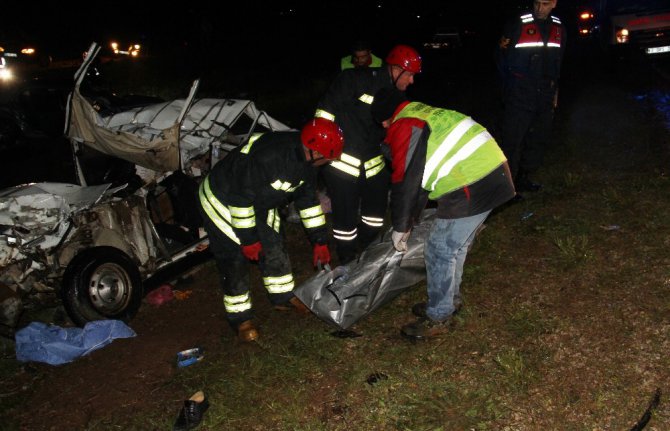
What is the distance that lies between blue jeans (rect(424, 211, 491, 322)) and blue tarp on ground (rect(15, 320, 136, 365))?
8.36ft

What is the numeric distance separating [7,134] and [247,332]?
28.4 feet

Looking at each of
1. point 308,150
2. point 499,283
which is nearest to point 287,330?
point 308,150

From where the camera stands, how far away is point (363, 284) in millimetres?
4031

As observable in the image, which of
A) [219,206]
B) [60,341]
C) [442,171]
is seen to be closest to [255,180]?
[219,206]

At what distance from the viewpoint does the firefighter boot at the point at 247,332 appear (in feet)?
13.8

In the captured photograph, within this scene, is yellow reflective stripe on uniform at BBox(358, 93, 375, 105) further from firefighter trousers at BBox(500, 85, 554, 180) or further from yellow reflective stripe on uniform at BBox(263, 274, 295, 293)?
firefighter trousers at BBox(500, 85, 554, 180)

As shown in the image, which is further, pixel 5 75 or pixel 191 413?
pixel 5 75

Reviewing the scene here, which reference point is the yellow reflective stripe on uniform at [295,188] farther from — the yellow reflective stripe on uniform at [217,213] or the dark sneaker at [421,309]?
the dark sneaker at [421,309]

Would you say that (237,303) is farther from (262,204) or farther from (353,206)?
(353,206)

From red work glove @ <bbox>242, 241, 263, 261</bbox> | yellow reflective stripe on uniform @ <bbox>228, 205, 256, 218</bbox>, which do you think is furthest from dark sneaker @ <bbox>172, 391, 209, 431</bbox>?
yellow reflective stripe on uniform @ <bbox>228, 205, 256, 218</bbox>

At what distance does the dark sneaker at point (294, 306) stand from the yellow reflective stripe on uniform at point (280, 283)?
0.69ft

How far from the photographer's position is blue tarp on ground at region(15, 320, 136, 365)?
4.15m

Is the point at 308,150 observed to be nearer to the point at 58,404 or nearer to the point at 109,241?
the point at 109,241

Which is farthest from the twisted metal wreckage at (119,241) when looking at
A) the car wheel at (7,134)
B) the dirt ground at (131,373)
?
the car wheel at (7,134)
